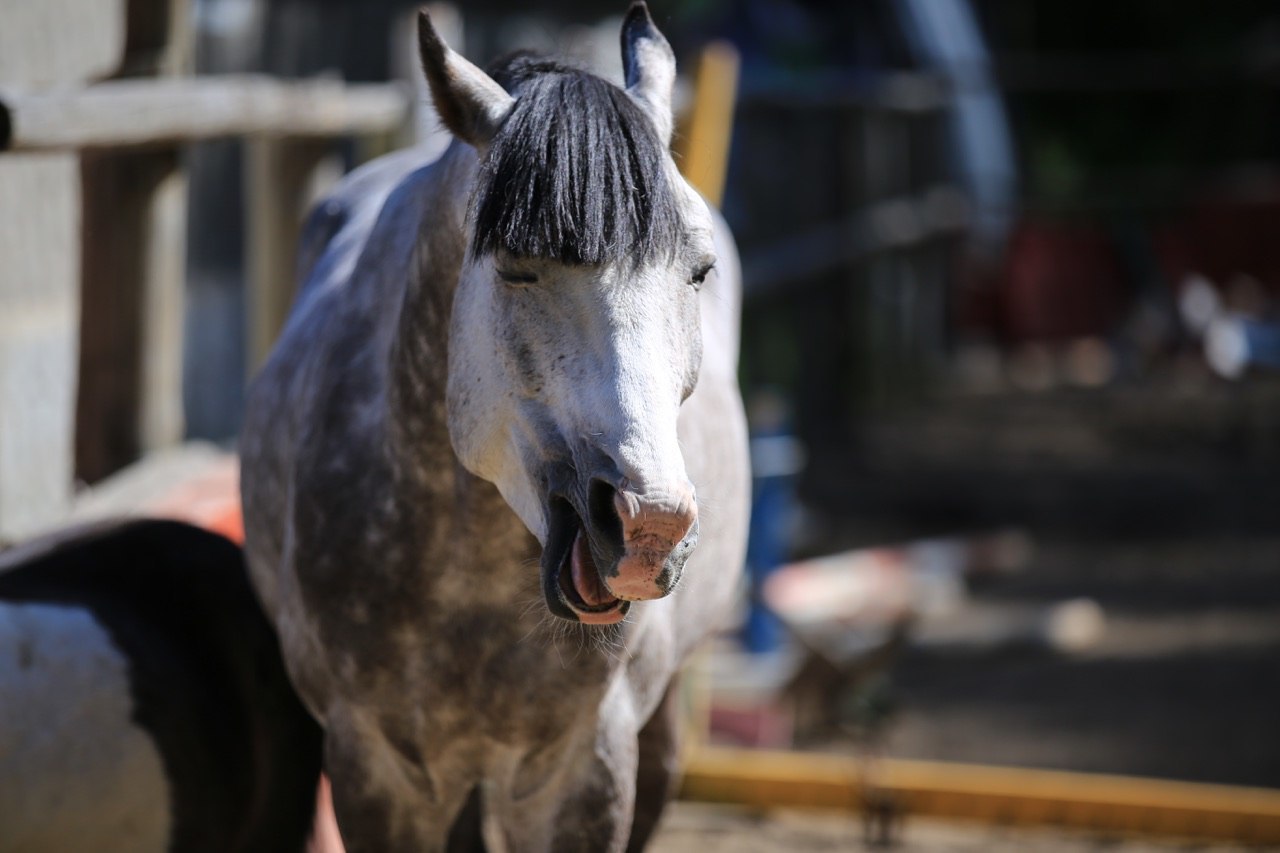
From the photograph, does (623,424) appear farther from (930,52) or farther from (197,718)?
(930,52)

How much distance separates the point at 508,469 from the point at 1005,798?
2.26 meters

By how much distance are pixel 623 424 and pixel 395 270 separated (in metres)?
0.75

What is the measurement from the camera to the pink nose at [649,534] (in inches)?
67.5

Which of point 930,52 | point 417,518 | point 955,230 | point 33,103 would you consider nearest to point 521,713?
point 417,518

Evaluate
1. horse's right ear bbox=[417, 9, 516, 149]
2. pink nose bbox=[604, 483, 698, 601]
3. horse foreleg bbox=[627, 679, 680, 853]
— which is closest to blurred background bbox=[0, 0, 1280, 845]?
horse's right ear bbox=[417, 9, 516, 149]

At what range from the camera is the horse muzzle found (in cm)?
172

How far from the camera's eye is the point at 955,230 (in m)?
12.0

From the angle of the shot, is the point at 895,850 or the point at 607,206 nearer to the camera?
the point at 607,206

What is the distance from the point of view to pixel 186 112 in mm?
3287

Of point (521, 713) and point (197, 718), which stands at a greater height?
point (521, 713)

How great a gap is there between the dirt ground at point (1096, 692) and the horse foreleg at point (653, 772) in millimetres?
1002

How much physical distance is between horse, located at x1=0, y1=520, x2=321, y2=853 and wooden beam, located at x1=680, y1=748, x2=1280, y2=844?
1400mm

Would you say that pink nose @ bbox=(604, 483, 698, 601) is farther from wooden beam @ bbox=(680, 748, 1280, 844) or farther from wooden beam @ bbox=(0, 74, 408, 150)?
wooden beam @ bbox=(680, 748, 1280, 844)

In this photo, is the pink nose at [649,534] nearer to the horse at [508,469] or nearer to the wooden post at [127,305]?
the horse at [508,469]
